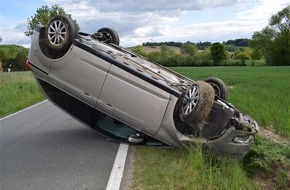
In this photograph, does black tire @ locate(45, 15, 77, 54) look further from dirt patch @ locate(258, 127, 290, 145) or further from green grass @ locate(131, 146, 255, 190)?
dirt patch @ locate(258, 127, 290, 145)

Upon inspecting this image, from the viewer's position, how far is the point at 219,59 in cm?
8925

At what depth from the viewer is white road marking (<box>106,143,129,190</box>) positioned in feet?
15.1

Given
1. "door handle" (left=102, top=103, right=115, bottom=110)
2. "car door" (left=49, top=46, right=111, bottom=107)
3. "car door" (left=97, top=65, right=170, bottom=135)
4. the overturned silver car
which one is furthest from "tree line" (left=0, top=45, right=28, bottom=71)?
"car door" (left=97, top=65, right=170, bottom=135)

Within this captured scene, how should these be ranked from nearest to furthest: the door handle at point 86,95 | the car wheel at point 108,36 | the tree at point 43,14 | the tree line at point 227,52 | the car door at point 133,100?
1. the car door at point 133,100
2. the door handle at point 86,95
3. the car wheel at point 108,36
4. the tree at point 43,14
5. the tree line at point 227,52

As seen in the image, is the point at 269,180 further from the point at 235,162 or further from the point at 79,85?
the point at 79,85

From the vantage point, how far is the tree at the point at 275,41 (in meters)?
88.6

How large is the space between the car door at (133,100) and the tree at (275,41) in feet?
287

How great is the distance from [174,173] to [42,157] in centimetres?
234

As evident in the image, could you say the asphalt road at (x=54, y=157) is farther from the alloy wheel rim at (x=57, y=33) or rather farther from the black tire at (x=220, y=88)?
the black tire at (x=220, y=88)

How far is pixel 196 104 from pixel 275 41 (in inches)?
3676

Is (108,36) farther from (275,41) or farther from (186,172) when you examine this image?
(275,41)

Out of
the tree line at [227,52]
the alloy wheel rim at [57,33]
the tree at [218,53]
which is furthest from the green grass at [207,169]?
the tree at [218,53]

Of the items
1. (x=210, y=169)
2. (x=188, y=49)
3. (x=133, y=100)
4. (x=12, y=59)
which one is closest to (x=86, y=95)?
(x=133, y=100)

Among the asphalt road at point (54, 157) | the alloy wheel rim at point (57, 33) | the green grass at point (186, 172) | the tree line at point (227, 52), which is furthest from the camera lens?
the tree line at point (227, 52)
